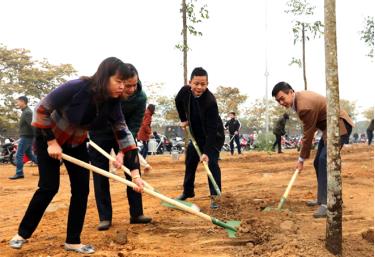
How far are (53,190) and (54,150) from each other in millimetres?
412

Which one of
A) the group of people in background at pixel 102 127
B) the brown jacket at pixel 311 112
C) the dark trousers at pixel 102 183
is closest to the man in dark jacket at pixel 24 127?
the group of people in background at pixel 102 127

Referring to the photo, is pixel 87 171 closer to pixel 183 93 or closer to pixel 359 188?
pixel 183 93

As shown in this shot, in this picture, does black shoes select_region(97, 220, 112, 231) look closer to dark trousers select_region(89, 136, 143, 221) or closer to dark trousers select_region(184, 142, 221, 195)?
dark trousers select_region(89, 136, 143, 221)

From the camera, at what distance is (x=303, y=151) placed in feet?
18.1

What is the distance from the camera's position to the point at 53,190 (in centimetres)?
354

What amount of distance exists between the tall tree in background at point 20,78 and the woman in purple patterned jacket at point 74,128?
84.2 ft

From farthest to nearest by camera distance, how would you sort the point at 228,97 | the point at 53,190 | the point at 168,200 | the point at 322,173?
1. the point at 228,97
2. the point at 322,173
3. the point at 168,200
4. the point at 53,190

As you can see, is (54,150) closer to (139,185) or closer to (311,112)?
(139,185)

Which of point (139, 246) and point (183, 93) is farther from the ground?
point (183, 93)

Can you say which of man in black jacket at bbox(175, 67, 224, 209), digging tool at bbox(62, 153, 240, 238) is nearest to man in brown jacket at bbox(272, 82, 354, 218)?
man in black jacket at bbox(175, 67, 224, 209)

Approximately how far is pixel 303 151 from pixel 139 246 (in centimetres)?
268

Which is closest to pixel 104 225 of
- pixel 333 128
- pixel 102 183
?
pixel 102 183

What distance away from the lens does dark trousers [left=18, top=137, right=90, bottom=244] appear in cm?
351

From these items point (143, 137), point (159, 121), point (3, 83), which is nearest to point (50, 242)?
point (143, 137)
